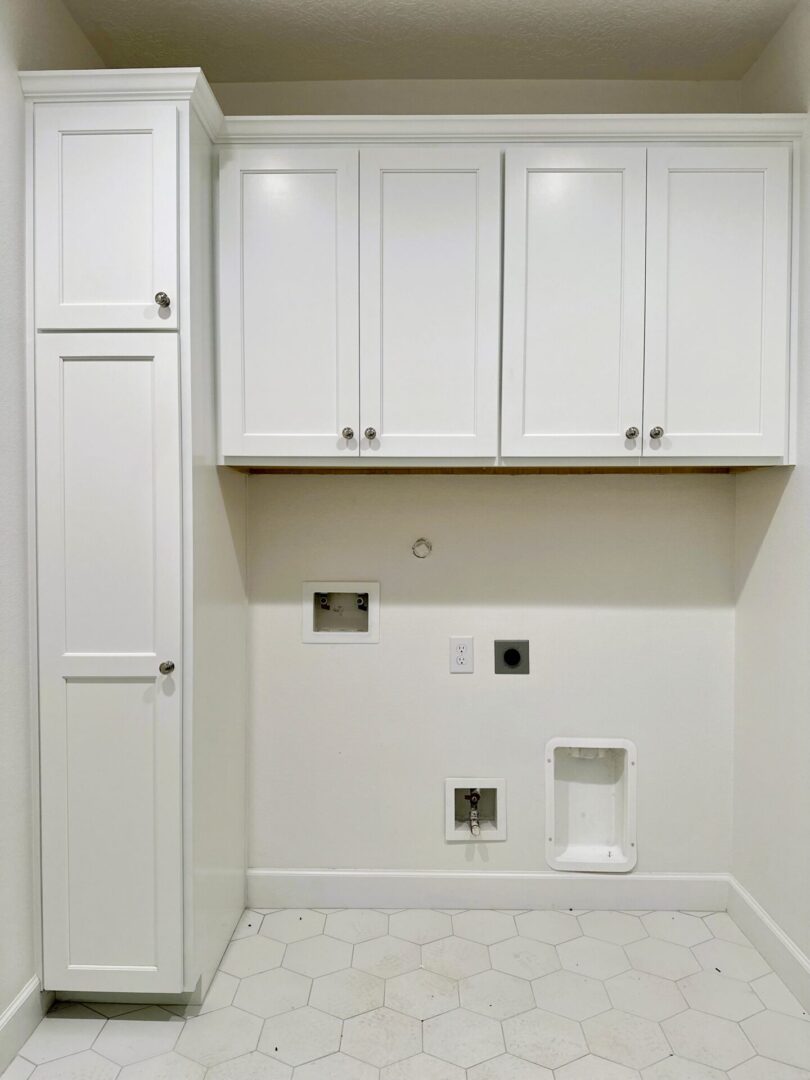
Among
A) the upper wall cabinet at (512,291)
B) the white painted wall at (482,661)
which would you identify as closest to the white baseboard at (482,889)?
the white painted wall at (482,661)

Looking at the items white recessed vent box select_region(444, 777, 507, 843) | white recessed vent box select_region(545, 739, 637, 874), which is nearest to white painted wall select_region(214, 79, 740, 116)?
white recessed vent box select_region(545, 739, 637, 874)

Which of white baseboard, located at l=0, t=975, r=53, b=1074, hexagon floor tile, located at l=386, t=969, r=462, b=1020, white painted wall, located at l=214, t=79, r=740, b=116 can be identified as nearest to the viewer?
white baseboard, located at l=0, t=975, r=53, b=1074

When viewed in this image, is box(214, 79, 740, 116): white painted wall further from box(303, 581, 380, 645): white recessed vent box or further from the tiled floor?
the tiled floor

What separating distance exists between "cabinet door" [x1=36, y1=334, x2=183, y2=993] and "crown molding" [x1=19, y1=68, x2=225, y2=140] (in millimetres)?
530

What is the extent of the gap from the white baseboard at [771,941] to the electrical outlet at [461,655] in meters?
1.01

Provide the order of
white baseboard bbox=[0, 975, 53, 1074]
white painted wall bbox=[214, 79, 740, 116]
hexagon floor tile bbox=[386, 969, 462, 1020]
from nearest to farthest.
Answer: white baseboard bbox=[0, 975, 53, 1074] < hexagon floor tile bbox=[386, 969, 462, 1020] < white painted wall bbox=[214, 79, 740, 116]

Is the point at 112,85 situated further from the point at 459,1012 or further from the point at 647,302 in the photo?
the point at 459,1012

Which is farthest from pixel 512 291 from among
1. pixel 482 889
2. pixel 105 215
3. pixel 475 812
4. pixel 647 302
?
pixel 482 889

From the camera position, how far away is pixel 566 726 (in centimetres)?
221

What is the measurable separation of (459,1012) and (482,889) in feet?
1.54

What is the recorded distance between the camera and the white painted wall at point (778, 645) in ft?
5.96

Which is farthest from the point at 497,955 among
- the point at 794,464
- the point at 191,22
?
the point at 191,22

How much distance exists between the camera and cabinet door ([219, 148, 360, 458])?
1.83 metres

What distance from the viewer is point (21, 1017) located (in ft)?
5.36
